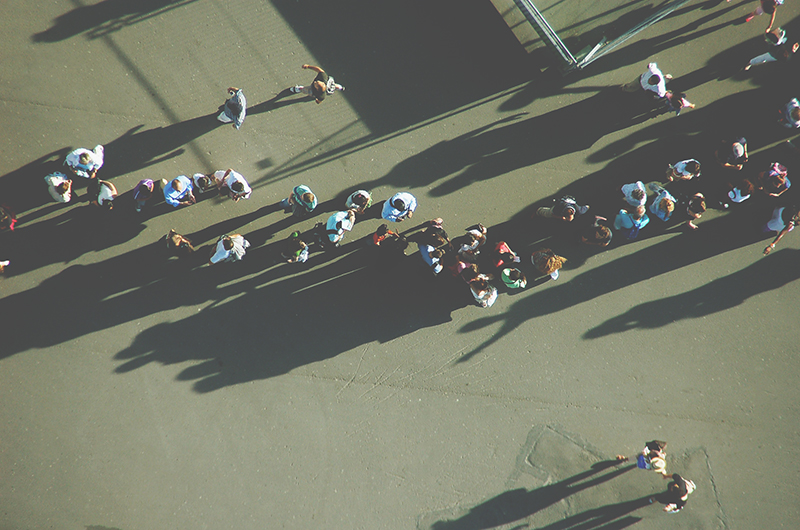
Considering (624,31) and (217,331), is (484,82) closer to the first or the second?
(624,31)

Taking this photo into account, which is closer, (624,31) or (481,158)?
(624,31)

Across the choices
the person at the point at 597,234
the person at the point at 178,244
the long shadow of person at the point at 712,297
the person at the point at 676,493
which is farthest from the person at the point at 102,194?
the person at the point at 676,493

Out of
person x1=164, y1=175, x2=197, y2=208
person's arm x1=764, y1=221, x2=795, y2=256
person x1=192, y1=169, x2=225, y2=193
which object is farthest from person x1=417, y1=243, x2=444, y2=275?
person's arm x1=764, y1=221, x2=795, y2=256

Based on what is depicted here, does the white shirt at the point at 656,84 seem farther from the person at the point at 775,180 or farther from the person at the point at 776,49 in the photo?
the person at the point at 775,180

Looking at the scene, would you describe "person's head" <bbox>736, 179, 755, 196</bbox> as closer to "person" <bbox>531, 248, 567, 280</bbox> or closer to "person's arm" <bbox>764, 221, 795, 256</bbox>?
"person's arm" <bbox>764, 221, 795, 256</bbox>

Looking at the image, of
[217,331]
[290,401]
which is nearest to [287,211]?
[217,331]

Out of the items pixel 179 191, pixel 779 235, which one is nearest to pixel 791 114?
pixel 779 235

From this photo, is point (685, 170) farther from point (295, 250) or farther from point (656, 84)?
point (295, 250)
